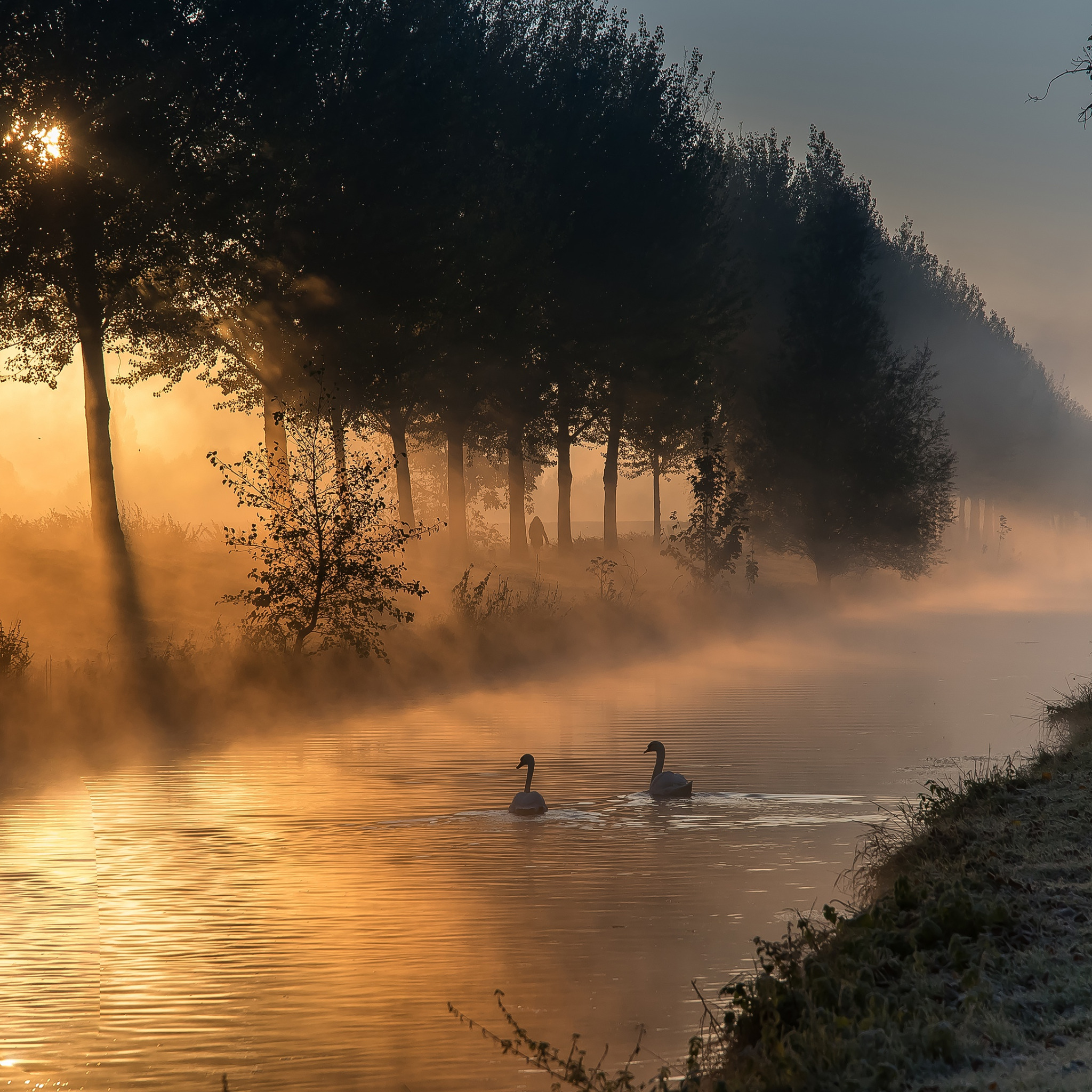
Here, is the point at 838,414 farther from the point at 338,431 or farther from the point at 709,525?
the point at 338,431

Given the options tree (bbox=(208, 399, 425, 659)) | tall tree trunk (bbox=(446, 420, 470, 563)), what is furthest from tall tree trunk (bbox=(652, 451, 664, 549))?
tree (bbox=(208, 399, 425, 659))

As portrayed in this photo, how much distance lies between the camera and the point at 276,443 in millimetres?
25688

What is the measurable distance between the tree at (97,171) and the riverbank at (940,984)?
16.2 meters

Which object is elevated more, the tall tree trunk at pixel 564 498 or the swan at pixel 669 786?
the tall tree trunk at pixel 564 498

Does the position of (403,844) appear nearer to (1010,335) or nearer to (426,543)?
(426,543)

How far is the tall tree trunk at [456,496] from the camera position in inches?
1421

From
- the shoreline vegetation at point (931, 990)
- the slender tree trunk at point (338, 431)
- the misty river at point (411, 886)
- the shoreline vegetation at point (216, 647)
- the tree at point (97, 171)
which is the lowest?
the misty river at point (411, 886)

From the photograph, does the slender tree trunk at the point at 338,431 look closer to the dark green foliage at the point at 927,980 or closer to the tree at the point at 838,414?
the dark green foliage at the point at 927,980

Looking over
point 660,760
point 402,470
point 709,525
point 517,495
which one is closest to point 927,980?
point 660,760

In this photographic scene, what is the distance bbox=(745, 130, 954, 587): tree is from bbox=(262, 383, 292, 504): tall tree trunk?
2098 centimetres

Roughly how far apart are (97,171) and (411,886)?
18345mm

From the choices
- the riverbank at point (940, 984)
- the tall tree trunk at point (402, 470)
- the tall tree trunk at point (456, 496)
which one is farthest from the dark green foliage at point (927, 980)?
the tall tree trunk at point (456, 496)

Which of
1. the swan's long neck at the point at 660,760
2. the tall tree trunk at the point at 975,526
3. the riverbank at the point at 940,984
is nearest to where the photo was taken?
the riverbank at the point at 940,984

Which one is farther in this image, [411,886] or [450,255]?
[450,255]
